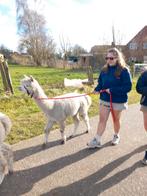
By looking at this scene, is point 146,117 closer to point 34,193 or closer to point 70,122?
point 34,193

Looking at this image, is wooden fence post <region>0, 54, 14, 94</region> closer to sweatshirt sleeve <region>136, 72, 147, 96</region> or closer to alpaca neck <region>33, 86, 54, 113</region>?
alpaca neck <region>33, 86, 54, 113</region>

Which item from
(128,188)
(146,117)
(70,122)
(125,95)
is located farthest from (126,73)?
(70,122)

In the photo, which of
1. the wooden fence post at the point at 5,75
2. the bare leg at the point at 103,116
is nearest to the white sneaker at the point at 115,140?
the bare leg at the point at 103,116

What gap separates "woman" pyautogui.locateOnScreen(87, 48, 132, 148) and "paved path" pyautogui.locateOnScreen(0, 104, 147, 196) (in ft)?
1.46

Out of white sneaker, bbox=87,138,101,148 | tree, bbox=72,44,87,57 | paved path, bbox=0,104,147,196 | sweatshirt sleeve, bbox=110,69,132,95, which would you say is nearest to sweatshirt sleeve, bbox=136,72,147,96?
sweatshirt sleeve, bbox=110,69,132,95

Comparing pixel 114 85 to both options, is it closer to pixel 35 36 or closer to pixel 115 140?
pixel 115 140

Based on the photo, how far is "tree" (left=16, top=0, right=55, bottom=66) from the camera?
48.4 m

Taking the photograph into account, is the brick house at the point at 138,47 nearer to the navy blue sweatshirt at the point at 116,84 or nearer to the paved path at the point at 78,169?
the navy blue sweatshirt at the point at 116,84

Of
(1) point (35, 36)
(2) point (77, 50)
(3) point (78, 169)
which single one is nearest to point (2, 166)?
(3) point (78, 169)

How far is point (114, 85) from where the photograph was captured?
555cm

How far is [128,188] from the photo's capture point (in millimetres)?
4109

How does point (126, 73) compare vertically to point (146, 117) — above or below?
above

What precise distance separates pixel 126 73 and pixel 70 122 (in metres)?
2.79

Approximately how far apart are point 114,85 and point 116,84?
0.05 meters
